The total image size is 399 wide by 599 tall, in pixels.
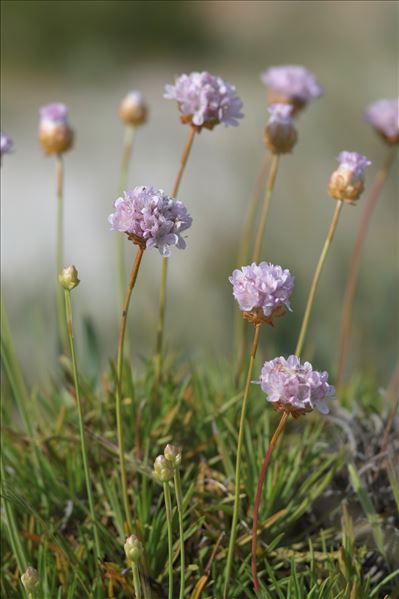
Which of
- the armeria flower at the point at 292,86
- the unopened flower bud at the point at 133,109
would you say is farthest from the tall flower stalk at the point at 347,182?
the unopened flower bud at the point at 133,109

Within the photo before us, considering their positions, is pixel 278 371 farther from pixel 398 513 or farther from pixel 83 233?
pixel 83 233

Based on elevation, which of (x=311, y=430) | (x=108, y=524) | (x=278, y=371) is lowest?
(x=108, y=524)

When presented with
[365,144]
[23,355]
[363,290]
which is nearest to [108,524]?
[23,355]

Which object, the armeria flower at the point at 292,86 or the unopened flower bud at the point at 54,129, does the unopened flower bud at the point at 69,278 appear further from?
the armeria flower at the point at 292,86

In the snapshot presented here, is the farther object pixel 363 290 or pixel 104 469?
pixel 363 290

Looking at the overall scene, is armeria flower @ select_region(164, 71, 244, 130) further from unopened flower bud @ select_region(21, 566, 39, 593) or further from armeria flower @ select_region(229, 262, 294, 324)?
unopened flower bud @ select_region(21, 566, 39, 593)


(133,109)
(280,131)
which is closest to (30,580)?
(280,131)

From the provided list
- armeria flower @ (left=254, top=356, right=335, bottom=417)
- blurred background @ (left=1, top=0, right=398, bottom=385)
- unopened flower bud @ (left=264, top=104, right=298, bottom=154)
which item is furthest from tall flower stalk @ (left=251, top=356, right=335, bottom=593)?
blurred background @ (left=1, top=0, right=398, bottom=385)
